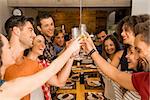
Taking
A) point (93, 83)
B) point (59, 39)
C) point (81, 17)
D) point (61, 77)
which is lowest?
point (93, 83)

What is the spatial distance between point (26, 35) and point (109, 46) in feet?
1.78

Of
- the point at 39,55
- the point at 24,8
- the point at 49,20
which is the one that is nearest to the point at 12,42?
the point at 39,55

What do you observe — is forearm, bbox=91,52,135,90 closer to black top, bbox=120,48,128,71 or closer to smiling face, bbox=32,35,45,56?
black top, bbox=120,48,128,71

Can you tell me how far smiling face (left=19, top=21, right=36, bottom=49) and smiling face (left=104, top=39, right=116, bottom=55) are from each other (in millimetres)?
493

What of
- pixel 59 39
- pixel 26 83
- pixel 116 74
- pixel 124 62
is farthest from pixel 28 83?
pixel 59 39

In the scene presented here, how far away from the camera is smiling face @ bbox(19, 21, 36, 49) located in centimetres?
95

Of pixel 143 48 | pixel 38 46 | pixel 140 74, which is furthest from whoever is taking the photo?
pixel 38 46

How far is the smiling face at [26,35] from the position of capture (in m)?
0.95

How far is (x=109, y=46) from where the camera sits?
136cm

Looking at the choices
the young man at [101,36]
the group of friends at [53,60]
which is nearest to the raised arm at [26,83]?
the group of friends at [53,60]

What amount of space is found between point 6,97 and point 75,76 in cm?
109

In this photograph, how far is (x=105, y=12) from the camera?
1724 millimetres

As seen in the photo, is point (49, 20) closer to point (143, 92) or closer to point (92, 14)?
point (92, 14)

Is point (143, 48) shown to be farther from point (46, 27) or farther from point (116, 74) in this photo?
point (46, 27)
